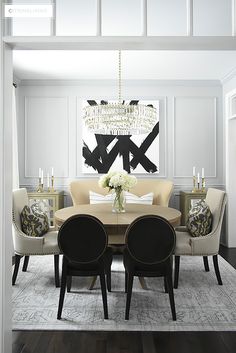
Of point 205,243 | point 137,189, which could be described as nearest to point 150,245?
point 205,243

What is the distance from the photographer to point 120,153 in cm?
571

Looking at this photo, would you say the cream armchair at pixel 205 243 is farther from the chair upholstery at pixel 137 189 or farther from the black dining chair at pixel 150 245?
the chair upholstery at pixel 137 189

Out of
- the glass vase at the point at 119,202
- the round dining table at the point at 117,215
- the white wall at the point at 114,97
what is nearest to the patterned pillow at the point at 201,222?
the round dining table at the point at 117,215

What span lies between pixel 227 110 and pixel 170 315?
3536 mm

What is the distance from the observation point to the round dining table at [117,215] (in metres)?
3.22

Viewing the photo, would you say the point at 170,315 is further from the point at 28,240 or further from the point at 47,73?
the point at 47,73

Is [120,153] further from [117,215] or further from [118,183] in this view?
[117,215]

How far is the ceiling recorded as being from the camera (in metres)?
4.45

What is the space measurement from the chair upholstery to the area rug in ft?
4.96

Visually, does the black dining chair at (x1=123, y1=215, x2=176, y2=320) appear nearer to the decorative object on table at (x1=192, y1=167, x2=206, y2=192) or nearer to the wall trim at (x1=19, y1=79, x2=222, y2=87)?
the decorative object on table at (x1=192, y1=167, x2=206, y2=192)

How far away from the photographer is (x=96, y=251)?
278cm

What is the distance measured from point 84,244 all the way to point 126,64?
2.98 meters

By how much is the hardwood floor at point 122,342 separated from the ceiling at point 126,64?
10.4 feet

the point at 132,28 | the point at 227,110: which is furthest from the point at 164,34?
the point at 227,110
